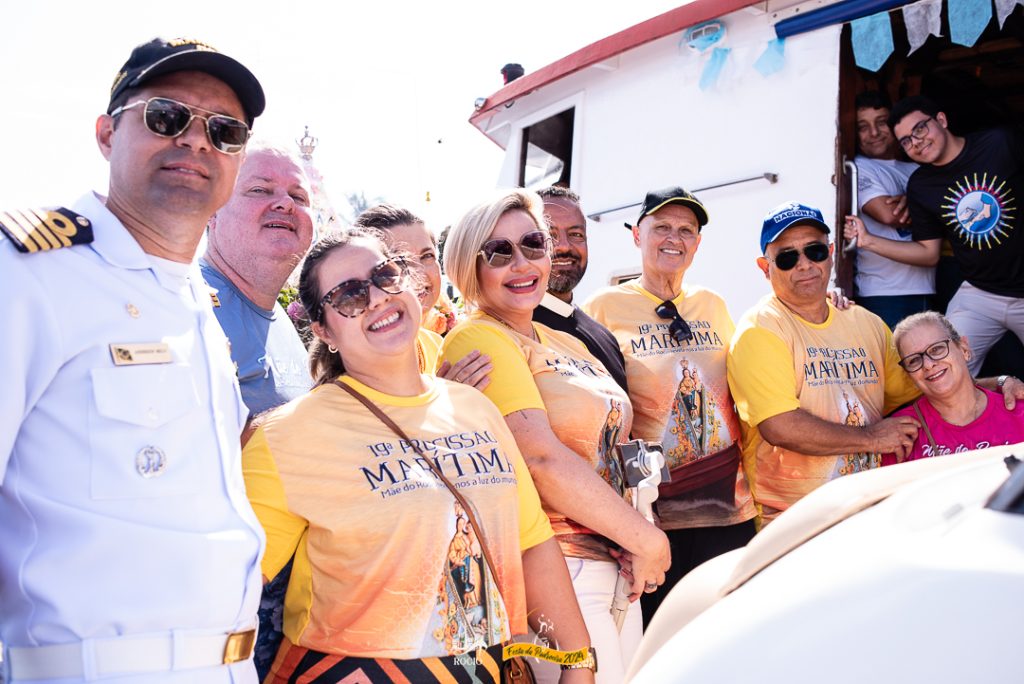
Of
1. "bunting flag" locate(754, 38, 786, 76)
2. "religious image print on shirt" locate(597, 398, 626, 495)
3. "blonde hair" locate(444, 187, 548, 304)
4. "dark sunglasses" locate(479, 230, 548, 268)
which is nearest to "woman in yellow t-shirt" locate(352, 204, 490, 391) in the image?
"blonde hair" locate(444, 187, 548, 304)

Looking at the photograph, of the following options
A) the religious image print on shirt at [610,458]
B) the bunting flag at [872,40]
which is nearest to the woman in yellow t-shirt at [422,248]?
the religious image print on shirt at [610,458]

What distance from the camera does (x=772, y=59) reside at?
5980mm

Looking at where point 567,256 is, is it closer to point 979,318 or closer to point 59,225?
point 59,225

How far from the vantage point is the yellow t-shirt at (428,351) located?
2.94 meters

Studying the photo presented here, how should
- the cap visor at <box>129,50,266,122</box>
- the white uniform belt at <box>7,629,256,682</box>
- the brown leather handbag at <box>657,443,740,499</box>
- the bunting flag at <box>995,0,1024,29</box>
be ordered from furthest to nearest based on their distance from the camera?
the bunting flag at <box>995,0,1024,29</box>, the brown leather handbag at <box>657,443,740,499</box>, the cap visor at <box>129,50,266,122</box>, the white uniform belt at <box>7,629,256,682</box>

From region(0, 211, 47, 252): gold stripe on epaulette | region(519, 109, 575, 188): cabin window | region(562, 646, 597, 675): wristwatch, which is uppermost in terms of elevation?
region(519, 109, 575, 188): cabin window

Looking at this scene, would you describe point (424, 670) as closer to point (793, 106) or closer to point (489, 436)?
point (489, 436)

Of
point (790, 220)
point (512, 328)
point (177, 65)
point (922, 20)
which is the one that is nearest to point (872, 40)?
point (922, 20)

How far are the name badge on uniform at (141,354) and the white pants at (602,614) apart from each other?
1.39 meters

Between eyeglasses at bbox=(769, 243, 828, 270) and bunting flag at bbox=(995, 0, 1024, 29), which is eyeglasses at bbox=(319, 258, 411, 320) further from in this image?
bunting flag at bbox=(995, 0, 1024, 29)

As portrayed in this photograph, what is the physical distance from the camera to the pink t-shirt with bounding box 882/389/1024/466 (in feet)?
10.8

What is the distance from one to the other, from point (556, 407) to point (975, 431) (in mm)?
1850

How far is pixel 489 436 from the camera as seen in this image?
2.29m

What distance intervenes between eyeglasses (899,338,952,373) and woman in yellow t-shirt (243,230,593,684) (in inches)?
74.7
